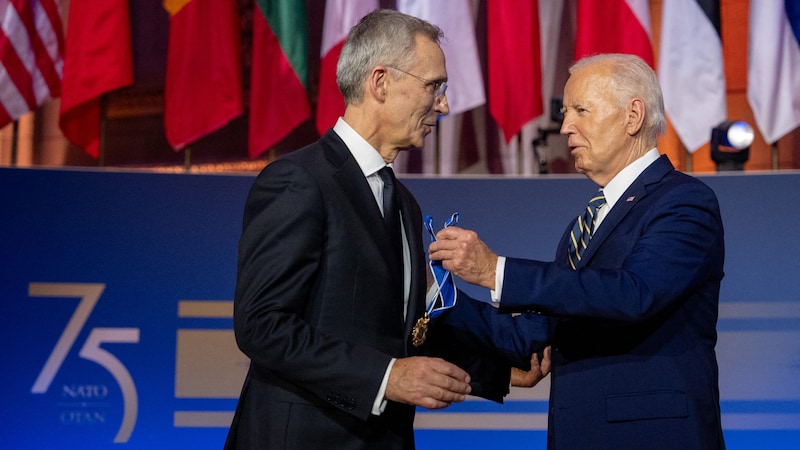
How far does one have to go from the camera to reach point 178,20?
5066 mm

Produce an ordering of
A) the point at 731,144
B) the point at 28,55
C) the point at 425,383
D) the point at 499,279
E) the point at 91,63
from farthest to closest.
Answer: the point at 91,63 → the point at 28,55 → the point at 731,144 → the point at 499,279 → the point at 425,383

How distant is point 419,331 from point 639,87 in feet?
2.86

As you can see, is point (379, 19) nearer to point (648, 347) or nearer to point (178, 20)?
point (648, 347)

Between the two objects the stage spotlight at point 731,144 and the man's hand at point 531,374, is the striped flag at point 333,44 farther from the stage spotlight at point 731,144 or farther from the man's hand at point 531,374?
the man's hand at point 531,374

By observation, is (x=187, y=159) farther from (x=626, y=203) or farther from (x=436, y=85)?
(x=626, y=203)

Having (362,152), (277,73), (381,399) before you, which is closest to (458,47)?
(277,73)

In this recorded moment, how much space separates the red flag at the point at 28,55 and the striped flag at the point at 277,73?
40.7 inches

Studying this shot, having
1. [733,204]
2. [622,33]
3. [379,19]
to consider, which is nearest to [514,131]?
[622,33]

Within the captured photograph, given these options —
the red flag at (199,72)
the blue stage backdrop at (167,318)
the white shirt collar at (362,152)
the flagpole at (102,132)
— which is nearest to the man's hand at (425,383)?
the white shirt collar at (362,152)

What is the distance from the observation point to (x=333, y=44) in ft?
16.6

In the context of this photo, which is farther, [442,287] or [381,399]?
[442,287]

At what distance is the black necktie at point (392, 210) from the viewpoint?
216 centimetres

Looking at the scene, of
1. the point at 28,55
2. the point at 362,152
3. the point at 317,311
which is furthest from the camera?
the point at 28,55

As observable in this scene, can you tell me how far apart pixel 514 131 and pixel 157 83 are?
6.78 ft
